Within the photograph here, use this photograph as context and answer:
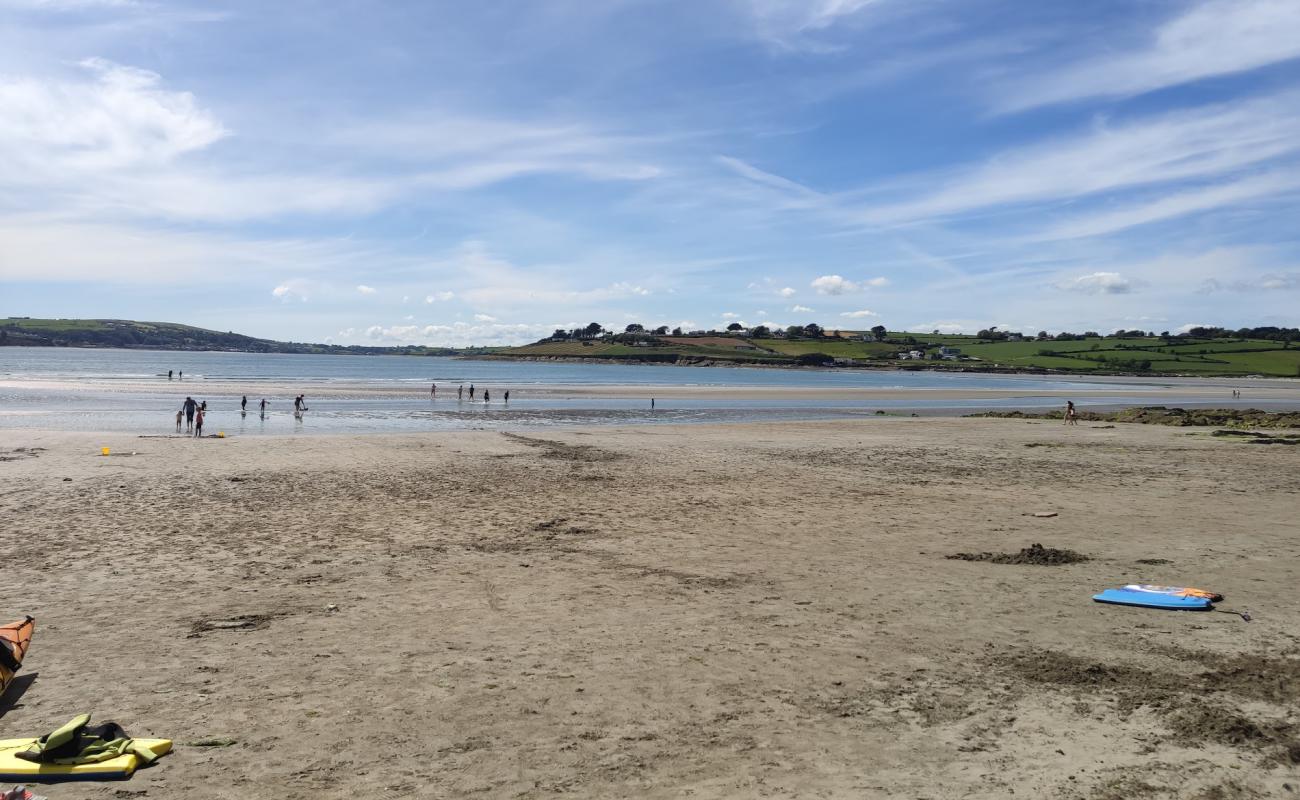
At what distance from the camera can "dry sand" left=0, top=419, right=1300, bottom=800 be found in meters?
7.07

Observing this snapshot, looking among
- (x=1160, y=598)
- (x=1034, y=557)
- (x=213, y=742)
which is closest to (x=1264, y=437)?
(x=1034, y=557)

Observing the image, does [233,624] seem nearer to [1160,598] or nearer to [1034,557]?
[1160,598]

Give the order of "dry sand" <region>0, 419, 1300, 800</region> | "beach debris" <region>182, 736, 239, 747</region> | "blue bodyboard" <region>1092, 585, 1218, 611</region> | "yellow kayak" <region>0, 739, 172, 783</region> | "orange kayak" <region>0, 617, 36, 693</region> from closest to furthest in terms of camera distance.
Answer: "yellow kayak" <region>0, 739, 172, 783</region>, "dry sand" <region>0, 419, 1300, 800</region>, "beach debris" <region>182, 736, 239, 747</region>, "orange kayak" <region>0, 617, 36, 693</region>, "blue bodyboard" <region>1092, 585, 1218, 611</region>

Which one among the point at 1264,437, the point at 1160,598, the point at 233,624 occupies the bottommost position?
the point at 233,624

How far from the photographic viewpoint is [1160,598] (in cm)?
1174

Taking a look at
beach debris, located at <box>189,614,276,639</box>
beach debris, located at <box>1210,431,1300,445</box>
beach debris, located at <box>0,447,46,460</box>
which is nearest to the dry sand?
beach debris, located at <box>189,614,276,639</box>

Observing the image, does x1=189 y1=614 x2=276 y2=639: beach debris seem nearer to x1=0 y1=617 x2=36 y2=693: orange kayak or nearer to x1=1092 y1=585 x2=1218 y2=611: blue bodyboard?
x1=0 y1=617 x2=36 y2=693: orange kayak

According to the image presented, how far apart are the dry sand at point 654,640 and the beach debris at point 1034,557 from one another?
0.98 ft

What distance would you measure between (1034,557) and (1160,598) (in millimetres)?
3017

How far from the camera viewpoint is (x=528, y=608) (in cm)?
1164

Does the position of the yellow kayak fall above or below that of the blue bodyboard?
below

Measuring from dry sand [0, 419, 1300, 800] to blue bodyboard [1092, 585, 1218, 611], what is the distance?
269mm

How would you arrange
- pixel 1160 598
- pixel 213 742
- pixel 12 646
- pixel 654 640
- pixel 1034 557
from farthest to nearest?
pixel 1034 557 → pixel 1160 598 → pixel 654 640 → pixel 12 646 → pixel 213 742

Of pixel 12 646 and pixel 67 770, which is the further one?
pixel 12 646
